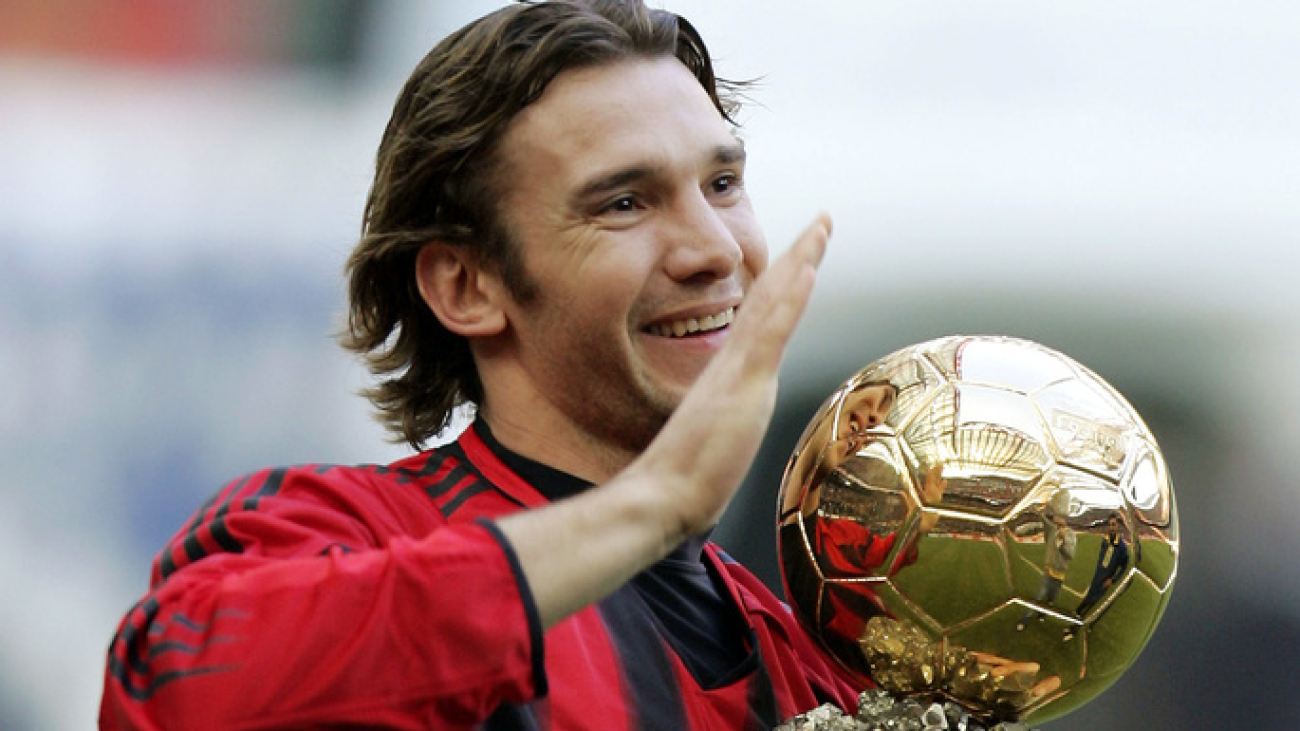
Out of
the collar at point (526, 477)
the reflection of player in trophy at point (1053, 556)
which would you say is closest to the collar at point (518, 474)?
the collar at point (526, 477)

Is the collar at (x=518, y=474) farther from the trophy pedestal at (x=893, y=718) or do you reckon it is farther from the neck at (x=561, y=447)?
the trophy pedestal at (x=893, y=718)

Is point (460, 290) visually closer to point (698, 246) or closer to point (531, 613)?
point (698, 246)

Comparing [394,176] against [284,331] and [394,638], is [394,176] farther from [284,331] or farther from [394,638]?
[284,331]

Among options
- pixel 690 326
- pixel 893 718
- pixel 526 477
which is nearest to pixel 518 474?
pixel 526 477

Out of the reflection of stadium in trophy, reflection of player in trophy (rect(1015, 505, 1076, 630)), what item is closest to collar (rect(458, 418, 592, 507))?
the reflection of stadium in trophy

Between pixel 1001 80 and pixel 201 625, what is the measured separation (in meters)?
4.61

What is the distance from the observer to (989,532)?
1.65 m

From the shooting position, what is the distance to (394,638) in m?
1.37

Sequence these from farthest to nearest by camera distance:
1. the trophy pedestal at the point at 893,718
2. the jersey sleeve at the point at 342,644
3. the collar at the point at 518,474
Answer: the collar at the point at 518,474
the trophy pedestal at the point at 893,718
the jersey sleeve at the point at 342,644

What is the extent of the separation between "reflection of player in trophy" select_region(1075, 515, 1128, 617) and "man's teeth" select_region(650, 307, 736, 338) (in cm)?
69

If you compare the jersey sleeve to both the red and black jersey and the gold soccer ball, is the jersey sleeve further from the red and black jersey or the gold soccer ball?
the gold soccer ball

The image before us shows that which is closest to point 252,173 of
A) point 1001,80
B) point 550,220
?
point 550,220

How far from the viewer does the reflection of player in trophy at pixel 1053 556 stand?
165cm

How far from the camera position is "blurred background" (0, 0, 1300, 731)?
3.62 metres
